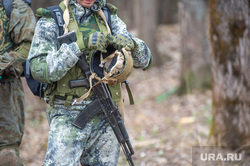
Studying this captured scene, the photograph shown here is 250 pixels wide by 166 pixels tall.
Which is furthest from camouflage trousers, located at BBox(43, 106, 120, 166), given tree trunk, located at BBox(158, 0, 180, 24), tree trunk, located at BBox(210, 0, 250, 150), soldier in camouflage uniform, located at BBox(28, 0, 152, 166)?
tree trunk, located at BBox(158, 0, 180, 24)

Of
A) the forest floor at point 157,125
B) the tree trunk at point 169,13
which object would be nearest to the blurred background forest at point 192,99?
the forest floor at point 157,125

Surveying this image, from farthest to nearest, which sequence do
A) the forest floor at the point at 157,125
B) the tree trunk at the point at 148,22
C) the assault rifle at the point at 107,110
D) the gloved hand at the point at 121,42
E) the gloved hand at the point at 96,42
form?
the tree trunk at the point at 148,22 < the forest floor at the point at 157,125 < the assault rifle at the point at 107,110 < the gloved hand at the point at 121,42 < the gloved hand at the point at 96,42

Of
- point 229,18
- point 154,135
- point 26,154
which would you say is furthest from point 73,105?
point 154,135

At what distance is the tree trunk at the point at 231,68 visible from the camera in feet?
15.0

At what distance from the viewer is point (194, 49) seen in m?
9.30

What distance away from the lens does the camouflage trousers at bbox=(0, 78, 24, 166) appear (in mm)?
3426

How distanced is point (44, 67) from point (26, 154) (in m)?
3.66

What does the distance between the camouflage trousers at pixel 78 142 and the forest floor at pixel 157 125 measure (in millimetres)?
2370

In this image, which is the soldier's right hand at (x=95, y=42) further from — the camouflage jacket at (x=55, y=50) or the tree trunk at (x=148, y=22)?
the tree trunk at (x=148, y=22)

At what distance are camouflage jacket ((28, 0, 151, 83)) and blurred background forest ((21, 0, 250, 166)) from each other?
2.05 metres

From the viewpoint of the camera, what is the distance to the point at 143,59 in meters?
3.00

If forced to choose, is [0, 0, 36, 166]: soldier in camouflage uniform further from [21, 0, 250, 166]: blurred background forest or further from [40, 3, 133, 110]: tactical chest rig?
[21, 0, 250, 166]: blurred background forest

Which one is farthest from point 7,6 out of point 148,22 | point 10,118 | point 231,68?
point 148,22

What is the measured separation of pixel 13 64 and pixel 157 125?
444 cm
